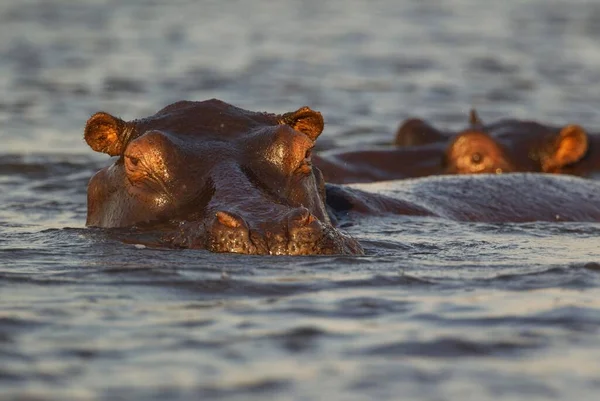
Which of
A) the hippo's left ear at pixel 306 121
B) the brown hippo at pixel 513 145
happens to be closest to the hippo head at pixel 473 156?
the brown hippo at pixel 513 145

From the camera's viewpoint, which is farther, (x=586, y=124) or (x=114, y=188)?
(x=586, y=124)

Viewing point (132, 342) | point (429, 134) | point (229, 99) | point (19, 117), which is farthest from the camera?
point (229, 99)

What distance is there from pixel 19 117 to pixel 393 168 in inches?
203

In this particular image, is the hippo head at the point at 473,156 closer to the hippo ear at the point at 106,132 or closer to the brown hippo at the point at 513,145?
the brown hippo at the point at 513,145

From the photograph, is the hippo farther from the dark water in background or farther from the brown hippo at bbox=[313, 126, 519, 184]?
the brown hippo at bbox=[313, 126, 519, 184]

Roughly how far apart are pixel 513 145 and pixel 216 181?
25.2 feet

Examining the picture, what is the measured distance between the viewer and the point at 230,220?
283 inches

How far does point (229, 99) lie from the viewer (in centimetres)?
1889

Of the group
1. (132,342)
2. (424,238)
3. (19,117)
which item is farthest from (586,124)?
(132,342)

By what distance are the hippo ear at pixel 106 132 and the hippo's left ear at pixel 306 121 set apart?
3.38ft

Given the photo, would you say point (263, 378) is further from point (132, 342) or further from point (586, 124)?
point (586, 124)

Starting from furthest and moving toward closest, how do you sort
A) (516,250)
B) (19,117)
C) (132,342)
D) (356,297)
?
(19,117), (516,250), (356,297), (132,342)

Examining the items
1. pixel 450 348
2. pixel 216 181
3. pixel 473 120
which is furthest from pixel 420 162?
pixel 450 348

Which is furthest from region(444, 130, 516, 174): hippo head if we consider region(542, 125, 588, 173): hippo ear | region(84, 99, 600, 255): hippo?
region(84, 99, 600, 255): hippo
